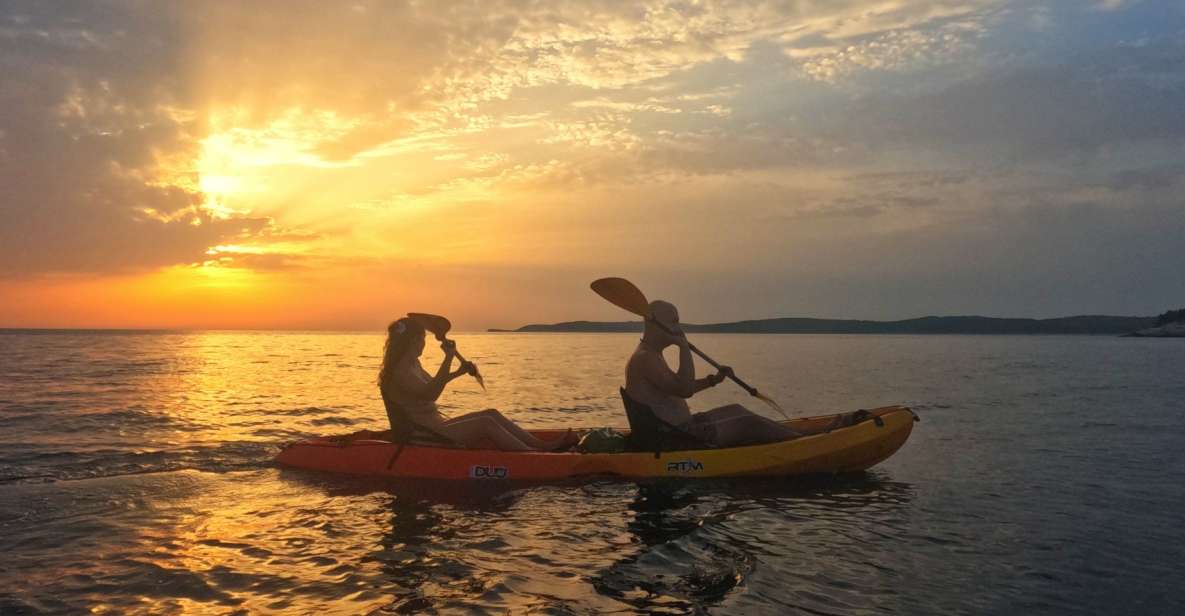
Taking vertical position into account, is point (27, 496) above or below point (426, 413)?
below

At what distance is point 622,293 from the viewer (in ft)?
36.2

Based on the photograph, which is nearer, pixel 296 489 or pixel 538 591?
pixel 538 591

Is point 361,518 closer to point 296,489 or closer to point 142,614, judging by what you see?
point 296,489

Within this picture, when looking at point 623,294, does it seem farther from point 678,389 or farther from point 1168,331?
point 1168,331

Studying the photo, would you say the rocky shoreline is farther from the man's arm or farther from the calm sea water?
the man's arm

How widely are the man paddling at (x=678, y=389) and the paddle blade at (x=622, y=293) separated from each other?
682mm

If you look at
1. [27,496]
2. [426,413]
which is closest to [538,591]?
[426,413]

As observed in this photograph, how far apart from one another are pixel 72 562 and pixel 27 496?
3.57 m

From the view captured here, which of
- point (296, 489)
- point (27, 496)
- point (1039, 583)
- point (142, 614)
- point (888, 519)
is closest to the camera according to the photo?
point (142, 614)

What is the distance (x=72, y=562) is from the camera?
662 centimetres

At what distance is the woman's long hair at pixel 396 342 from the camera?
33.7ft

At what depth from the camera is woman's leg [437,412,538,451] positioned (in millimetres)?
10742

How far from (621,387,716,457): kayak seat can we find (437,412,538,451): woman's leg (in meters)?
1.79

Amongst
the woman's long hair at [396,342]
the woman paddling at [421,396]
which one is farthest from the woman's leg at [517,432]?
the woman's long hair at [396,342]
